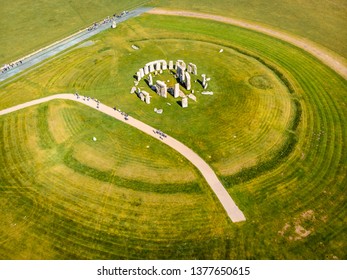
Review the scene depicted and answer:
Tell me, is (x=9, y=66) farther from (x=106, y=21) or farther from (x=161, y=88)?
(x=161, y=88)

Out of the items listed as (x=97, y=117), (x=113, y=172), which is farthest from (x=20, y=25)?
(x=113, y=172)

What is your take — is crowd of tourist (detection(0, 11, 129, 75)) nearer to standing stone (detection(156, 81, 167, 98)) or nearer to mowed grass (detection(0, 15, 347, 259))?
mowed grass (detection(0, 15, 347, 259))

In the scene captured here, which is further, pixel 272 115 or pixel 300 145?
pixel 272 115

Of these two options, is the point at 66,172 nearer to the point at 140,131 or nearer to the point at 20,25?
the point at 140,131

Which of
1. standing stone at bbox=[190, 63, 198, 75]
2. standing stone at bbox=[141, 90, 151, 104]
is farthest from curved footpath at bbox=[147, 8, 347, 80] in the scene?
standing stone at bbox=[141, 90, 151, 104]

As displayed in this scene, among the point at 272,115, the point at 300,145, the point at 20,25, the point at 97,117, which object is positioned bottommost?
the point at 300,145

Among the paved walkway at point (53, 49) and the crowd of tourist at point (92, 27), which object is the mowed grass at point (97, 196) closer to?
the paved walkway at point (53, 49)

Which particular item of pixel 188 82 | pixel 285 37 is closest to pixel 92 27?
pixel 188 82
